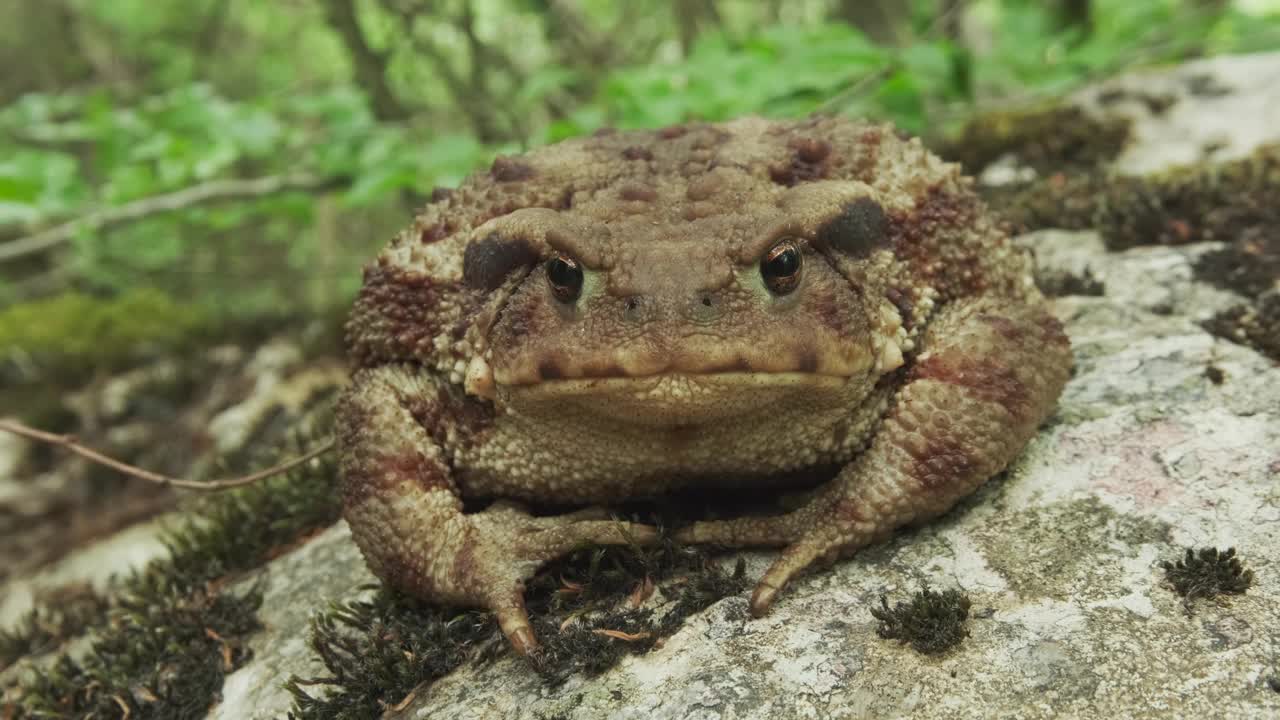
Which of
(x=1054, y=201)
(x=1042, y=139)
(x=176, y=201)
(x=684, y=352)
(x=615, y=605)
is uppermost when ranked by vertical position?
(x=176, y=201)

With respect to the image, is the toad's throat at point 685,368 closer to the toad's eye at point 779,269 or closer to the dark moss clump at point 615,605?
the toad's eye at point 779,269

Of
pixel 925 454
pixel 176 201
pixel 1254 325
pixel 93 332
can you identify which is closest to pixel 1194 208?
pixel 1254 325

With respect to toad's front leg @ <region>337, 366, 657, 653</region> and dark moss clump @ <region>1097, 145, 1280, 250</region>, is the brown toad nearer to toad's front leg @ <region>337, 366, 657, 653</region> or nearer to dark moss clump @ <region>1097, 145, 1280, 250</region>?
toad's front leg @ <region>337, 366, 657, 653</region>

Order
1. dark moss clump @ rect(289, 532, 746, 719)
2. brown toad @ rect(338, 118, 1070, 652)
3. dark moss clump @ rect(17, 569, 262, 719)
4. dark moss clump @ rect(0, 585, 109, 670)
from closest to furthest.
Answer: brown toad @ rect(338, 118, 1070, 652), dark moss clump @ rect(289, 532, 746, 719), dark moss clump @ rect(17, 569, 262, 719), dark moss clump @ rect(0, 585, 109, 670)

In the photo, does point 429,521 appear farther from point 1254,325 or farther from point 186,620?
point 1254,325

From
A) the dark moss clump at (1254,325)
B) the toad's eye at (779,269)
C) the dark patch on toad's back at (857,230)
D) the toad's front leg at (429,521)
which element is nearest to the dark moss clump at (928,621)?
the toad's front leg at (429,521)

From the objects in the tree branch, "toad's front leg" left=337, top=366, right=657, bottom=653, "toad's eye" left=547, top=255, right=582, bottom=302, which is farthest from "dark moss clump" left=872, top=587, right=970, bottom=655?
the tree branch
